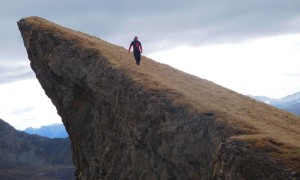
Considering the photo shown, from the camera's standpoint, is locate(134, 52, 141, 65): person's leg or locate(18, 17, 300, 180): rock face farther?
locate(134, 52, 141, 65): person's leg

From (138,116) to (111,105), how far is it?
15.5 ft

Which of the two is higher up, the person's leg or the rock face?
the person's leg

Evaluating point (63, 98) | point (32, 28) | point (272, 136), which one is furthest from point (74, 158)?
point (272, 136)

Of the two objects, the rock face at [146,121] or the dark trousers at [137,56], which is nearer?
the rock face at [146,121]

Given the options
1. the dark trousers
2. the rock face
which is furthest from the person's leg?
the rock face

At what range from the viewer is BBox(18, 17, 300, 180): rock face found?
827 inches

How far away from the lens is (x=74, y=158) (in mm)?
44688

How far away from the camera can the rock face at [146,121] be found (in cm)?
2102

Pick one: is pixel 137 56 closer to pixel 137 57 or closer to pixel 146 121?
pixel 137 57

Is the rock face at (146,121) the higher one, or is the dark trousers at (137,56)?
the dark trousers at (137,56)

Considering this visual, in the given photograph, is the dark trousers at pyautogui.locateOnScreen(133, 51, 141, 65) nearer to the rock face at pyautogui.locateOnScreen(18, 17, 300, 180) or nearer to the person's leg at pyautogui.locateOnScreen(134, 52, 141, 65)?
the person's leg at pyautogui.locateOnScreen(134, 52, 141, 65)

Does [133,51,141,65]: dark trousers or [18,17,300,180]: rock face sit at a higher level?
[133,51,141,65]: dark trousers

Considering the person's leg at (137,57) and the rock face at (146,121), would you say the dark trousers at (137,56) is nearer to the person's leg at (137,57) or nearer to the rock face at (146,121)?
the person's leg at (137,57)

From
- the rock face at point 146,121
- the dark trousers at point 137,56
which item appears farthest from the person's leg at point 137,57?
the rock face at point 146,121
